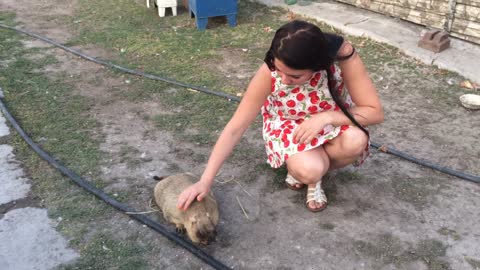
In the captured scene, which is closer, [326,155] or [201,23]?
[326,155]

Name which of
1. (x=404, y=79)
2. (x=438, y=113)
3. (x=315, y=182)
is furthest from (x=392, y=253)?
(x=404, y=79)

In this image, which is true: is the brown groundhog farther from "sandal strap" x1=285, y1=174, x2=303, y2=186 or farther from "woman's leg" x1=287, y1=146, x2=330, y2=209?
"sandal strap" x1=285, y1=174, x2=303, y2=186

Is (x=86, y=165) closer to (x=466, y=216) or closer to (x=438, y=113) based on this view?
(x=466, y=216)

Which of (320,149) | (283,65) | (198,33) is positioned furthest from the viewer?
(198,33)

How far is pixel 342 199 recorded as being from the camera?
283cm

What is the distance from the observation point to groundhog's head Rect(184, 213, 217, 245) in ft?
7.48

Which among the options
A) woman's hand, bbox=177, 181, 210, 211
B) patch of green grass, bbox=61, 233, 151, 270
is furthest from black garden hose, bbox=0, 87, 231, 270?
woman's hand, bbox=177, 181, 210, 211

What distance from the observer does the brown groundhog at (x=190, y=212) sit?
2.29m

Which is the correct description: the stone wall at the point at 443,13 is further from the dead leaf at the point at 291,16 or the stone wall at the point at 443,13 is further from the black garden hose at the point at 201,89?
the black garden hose at the point at 201,89

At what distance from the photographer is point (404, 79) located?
4391 mm

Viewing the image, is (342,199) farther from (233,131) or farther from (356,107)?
(233,131)

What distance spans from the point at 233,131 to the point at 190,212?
450mm

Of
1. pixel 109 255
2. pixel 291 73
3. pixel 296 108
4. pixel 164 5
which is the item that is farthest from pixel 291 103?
pixel 164 5

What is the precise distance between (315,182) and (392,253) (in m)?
0.54
